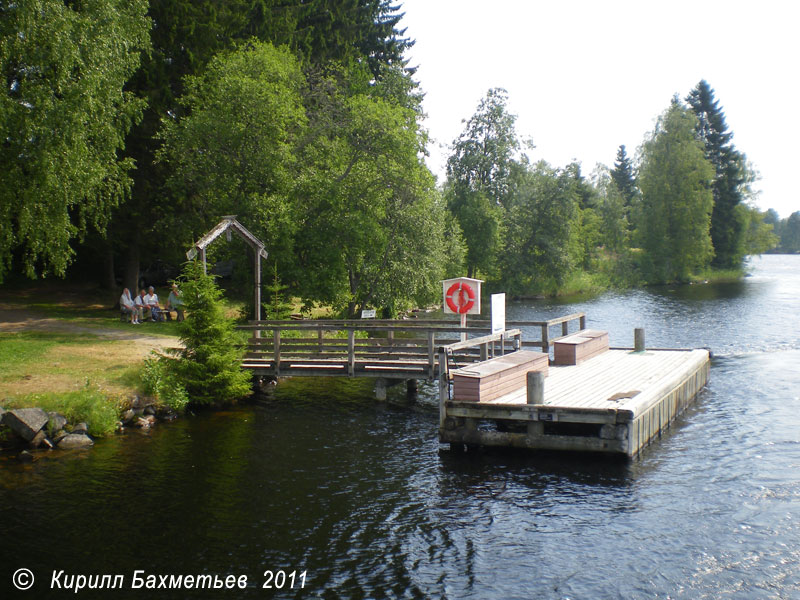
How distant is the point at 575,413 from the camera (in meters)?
14.5

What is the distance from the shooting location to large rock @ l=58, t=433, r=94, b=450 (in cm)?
1583

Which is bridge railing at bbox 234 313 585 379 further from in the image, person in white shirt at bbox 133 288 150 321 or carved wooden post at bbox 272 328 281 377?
person in white shirt at bbox 133 288 150 321

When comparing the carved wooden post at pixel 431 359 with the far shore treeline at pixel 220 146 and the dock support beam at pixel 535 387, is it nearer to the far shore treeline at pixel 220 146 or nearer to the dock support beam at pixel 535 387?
the dock support beam at pixel 535 387

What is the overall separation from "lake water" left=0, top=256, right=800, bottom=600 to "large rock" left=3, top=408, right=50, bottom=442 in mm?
1125

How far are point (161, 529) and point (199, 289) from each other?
9.08 meters

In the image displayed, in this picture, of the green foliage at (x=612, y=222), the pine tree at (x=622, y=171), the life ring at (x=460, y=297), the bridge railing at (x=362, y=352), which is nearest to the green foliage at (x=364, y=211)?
the bridge railing at (x=362, y=352)

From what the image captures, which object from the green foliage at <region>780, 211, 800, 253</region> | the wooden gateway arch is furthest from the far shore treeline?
the green foliage at <region>780, 211, 800, 253</region>

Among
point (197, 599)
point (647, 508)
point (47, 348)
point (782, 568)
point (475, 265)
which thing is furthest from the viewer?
point (475, 265)

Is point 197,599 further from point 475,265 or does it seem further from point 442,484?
point 475,265

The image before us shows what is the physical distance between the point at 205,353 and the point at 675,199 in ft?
201

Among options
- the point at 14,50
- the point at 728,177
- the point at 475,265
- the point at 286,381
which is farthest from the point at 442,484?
the point at 728,177

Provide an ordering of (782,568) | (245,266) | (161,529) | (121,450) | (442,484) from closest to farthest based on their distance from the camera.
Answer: (782,568)
(161,529)
(442,484)
(121,450)
(245,266)

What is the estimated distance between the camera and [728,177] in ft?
247

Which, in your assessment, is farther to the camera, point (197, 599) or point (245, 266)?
point (245, 266)
